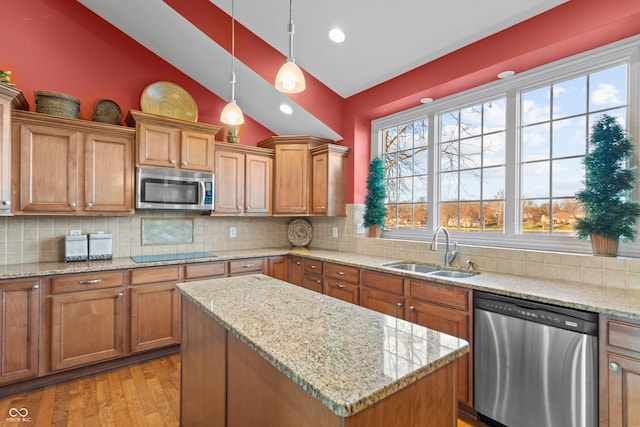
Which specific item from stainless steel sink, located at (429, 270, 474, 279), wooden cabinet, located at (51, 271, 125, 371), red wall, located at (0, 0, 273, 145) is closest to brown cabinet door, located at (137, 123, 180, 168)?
red wall, located at (0, 0, 273, 145)

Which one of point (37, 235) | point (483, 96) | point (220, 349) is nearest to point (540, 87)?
point (483, 96)

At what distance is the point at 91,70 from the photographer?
3137mm

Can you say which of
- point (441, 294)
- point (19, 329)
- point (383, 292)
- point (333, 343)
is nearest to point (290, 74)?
point (333, 343)

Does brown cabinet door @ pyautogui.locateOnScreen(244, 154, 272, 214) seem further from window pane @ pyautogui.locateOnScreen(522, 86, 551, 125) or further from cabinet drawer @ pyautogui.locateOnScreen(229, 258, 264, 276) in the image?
window pane @ pyautogui.locateOnScreen(522, 86, 551, 125)

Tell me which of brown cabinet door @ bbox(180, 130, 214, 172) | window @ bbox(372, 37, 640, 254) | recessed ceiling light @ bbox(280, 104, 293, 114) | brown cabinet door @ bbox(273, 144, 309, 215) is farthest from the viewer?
brown cabinet door @ bbox(273, 144, 309, 215)

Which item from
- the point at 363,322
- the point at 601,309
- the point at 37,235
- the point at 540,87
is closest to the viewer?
the point at 363,322

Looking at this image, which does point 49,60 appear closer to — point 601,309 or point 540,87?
point 540,87

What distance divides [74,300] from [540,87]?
4.13 m

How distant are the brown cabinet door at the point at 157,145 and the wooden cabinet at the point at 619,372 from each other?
3514 mm

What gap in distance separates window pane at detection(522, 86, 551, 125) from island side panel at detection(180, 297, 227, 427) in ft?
9.16

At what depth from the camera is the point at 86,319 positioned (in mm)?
2629

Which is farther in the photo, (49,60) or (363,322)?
(49,60)

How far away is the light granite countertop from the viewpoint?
1.65 m
